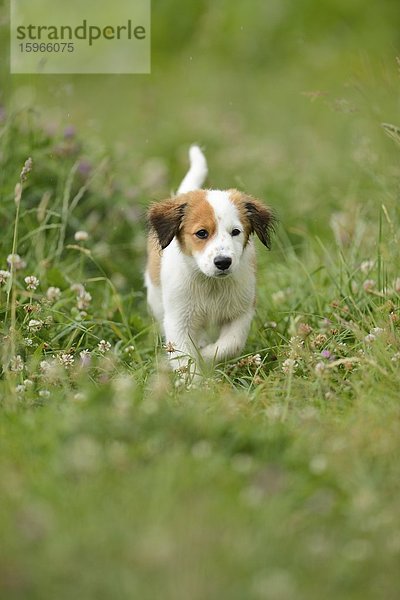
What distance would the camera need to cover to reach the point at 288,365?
14.1 feet

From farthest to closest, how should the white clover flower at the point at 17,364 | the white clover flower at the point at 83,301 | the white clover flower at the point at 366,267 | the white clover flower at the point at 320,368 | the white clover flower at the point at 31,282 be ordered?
the white clover flower at the point at 366,267 < the white clover flower at the point at 83,301 < the white clover flower at the point at 31,282 < the white clover flower at the point at 17,364 < the white clover flower at the point at 320,368

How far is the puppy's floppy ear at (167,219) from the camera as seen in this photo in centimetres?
471

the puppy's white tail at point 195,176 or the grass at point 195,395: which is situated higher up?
the puppy's white tail at point 195,176

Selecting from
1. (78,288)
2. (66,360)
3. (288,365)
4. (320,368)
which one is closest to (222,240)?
(288,365)

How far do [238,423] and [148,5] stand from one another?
8.89 meters

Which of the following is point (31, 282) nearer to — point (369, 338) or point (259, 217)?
point (259, 217)

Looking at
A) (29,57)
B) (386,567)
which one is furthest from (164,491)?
(29,57)

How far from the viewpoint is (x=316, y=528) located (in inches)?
116

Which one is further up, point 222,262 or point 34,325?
point 222,262

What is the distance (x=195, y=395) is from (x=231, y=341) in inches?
32.8

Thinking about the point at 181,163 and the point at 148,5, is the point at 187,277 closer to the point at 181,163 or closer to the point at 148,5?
the point at 181,163

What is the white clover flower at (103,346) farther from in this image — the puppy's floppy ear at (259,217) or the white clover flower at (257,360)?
the puppy's floppy ear at (259,217)

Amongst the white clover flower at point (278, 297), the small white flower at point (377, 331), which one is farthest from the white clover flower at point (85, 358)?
the small white flower at point (377, 331)

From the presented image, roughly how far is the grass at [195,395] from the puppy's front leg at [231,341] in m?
0.06
